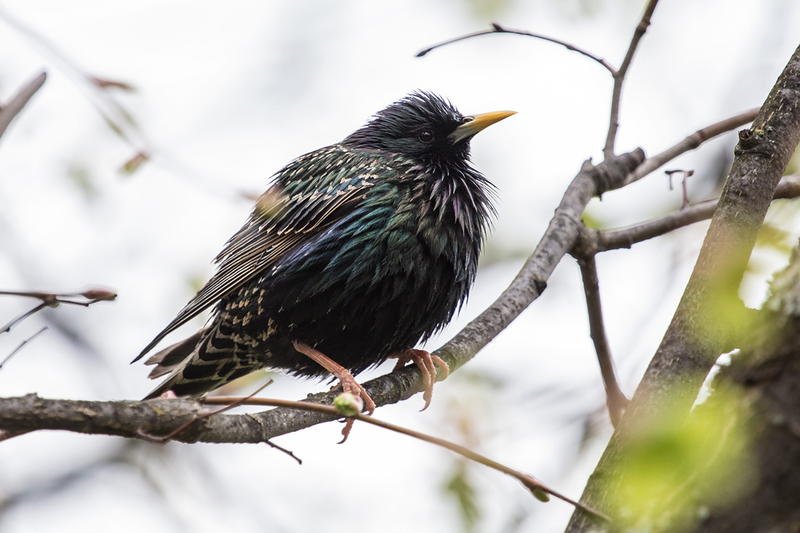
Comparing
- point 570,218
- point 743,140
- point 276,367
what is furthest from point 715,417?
point 276,367

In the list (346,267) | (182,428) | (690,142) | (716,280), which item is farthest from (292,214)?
(716,280)

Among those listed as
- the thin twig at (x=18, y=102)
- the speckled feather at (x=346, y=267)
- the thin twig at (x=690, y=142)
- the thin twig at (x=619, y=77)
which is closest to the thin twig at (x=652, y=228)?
the thin twig at (x=690, y=142)

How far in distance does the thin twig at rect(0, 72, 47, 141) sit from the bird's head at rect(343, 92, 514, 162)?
81.9 inches

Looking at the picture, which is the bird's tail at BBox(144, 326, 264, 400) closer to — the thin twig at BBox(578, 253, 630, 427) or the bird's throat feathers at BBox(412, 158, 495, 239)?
the bird's throat feathers at BBox(412, 158, 495, 239)

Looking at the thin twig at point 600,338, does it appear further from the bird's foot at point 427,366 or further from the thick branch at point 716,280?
the thick branch at point 716,280

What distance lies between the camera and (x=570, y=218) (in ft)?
11.9

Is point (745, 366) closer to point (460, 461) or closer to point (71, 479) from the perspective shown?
point (460, 461)

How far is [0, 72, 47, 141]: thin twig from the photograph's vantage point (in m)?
2.40

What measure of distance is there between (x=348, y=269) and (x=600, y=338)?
1316mm

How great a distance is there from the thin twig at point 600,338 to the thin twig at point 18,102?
102 inches

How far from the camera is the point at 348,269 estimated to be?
361cm

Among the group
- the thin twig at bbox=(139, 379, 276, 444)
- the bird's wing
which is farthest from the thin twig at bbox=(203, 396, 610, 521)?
the bird's wing

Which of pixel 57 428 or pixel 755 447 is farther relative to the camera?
pixel 57 428

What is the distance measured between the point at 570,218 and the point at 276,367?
1.86 meters
